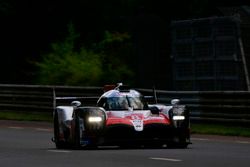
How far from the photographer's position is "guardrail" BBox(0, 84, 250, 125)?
26.7 meters

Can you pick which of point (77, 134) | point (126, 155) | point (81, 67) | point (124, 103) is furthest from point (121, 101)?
point (81, 67)

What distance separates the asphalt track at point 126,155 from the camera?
14.2 meters

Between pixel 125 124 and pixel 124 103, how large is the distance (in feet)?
3.41

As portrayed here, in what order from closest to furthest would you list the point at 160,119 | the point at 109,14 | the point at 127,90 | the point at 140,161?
the point at 140,161 < the point at 160,119 < the point at 127,90 < the point at 109,14

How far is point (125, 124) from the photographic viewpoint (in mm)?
17906

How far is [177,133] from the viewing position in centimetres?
1825

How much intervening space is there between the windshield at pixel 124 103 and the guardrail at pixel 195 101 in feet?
16.1

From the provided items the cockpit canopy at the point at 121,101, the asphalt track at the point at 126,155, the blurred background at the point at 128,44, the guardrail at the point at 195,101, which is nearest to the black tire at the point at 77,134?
the asphalt track at the point at 126,155

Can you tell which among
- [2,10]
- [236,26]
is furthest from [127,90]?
[2,10]

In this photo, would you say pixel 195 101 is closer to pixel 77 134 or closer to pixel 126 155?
pixel 77 134

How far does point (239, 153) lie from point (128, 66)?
79.1 ft

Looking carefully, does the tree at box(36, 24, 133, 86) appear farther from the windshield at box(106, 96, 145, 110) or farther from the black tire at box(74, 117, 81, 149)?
the black tire at box(74, 117, 81, 149)

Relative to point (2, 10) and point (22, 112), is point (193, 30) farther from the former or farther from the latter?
point (2, 10)

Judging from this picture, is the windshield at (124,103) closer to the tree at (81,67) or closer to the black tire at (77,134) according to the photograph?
the black tire at (77,134)
